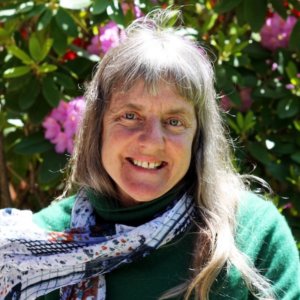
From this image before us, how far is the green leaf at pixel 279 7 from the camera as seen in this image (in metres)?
2.89

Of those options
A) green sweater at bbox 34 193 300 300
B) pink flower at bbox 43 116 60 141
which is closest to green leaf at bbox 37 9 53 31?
pink flower at bbox 43 116 60 141

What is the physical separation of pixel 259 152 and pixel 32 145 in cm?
85

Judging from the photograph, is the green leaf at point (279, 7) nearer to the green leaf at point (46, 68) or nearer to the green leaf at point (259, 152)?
the green leaf at point (259, 152)

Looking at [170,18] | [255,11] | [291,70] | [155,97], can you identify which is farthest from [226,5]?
[155,97]

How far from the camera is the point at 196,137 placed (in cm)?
204

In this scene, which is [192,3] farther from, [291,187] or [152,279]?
[152,279]

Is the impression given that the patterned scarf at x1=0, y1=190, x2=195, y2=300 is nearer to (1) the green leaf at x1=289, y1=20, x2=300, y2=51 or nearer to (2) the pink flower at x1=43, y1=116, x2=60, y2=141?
(2) the pink flower at x1=43, y1=116, x2=60, y2=141

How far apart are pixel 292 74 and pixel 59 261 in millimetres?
1258

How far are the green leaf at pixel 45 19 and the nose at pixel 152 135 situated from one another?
37.8 inches

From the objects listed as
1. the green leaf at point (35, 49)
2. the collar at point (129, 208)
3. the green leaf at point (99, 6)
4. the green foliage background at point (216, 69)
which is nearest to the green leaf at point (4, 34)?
the green foliage background at point (216, 69)

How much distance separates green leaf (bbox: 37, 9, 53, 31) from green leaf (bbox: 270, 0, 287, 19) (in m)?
0.81

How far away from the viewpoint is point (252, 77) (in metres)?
3.01

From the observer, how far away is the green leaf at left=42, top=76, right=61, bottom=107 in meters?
2.82

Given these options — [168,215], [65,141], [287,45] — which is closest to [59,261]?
[168,215]
